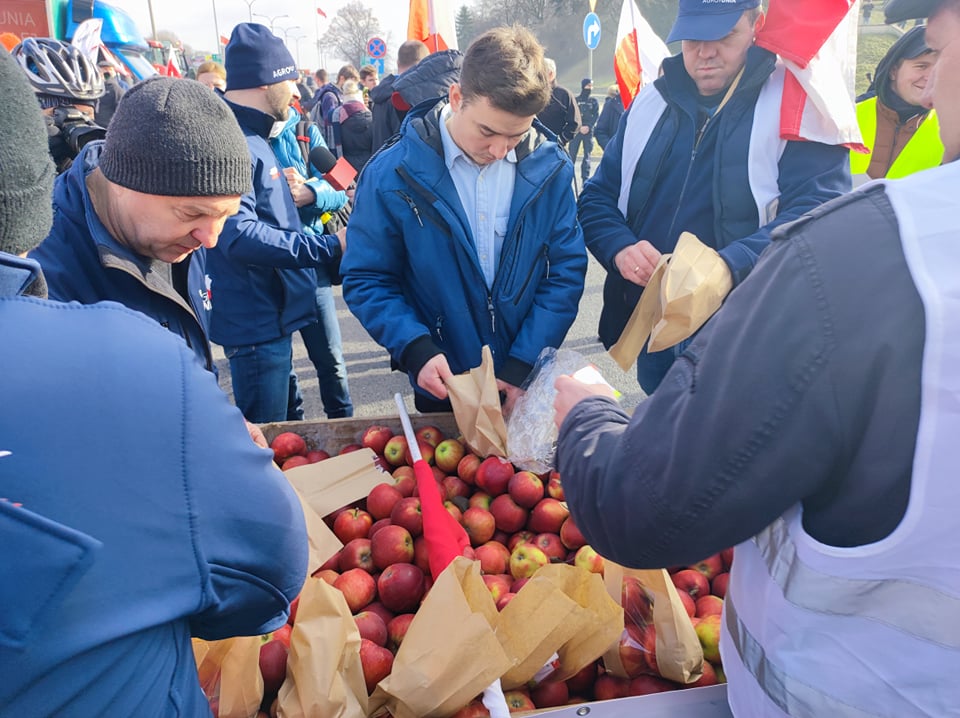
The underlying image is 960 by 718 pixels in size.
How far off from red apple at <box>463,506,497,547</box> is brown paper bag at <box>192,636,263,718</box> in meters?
0.84

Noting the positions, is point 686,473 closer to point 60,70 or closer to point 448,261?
point 448,261

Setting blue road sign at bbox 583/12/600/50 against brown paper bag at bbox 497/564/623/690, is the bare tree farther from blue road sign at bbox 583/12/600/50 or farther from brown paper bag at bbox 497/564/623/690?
brown paper bag at bbox 497/564/623/690

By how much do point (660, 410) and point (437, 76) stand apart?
2909 mm

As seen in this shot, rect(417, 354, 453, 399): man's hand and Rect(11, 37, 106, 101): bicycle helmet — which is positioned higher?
Rect(11, 37, 106, 101): bicycle helmet

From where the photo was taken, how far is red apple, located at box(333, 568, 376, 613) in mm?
1827

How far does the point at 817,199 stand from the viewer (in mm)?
2180

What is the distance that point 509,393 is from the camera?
7.67ft

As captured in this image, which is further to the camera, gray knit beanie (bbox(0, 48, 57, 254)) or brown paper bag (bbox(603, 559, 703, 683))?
brown paper bag (bbox(603, 559, 703, 683))

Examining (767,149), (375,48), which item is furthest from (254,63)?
(375,48)

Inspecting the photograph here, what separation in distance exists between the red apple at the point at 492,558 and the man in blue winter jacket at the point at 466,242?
1.74ft

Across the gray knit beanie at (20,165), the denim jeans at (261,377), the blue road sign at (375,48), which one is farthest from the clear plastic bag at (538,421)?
the blue road sign at (375,48)

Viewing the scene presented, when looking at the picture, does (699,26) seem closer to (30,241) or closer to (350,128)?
(30,241)

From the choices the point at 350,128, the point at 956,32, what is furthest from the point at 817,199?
the point at 350,128

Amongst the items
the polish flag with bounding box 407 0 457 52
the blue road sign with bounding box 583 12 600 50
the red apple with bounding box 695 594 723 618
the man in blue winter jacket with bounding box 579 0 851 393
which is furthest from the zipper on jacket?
the blue road sign with bounding box 583 12 600 50
